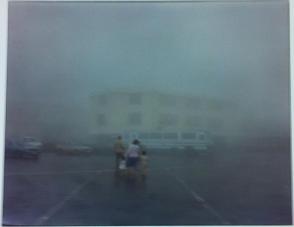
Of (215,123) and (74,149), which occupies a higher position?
(215,123)

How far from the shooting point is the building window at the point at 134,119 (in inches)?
146

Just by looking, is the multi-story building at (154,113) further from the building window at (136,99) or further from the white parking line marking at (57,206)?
the white parking line marking at (57,206)

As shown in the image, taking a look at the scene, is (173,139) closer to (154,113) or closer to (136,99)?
(154,113)

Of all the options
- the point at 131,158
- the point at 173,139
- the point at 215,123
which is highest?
the point at 215,123

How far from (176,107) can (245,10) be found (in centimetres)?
88

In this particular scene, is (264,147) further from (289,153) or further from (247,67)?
(247,67)

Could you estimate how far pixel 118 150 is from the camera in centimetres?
370

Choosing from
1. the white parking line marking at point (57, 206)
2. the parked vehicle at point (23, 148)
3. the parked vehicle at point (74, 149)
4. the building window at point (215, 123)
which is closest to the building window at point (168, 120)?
the building window at point (215, 123)

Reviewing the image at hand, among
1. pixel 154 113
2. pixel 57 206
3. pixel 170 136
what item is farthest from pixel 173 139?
pixel 57 206

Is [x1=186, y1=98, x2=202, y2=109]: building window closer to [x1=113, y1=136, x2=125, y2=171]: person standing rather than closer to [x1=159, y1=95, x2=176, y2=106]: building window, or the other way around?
[x1=159, y1=95, x2=176, y2=106]: building window

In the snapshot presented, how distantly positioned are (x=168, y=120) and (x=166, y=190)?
19.8 inches

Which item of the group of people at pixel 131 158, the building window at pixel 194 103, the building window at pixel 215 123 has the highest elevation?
the building window at pixel 194 103

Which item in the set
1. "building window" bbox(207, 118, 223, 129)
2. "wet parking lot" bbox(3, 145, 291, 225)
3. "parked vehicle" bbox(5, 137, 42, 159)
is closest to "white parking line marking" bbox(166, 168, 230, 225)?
"wet parking lot" bbox(3, 145, 291, 225)

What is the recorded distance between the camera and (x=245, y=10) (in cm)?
378
